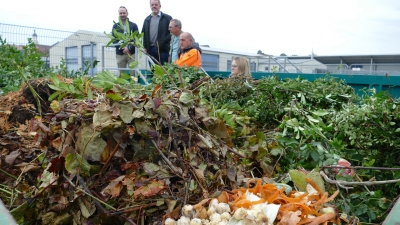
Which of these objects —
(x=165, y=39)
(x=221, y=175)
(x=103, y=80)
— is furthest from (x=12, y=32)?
(x=221, y=175)

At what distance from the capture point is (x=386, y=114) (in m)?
2.45

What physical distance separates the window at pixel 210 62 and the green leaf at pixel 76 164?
7787 mm

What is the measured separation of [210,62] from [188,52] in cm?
367

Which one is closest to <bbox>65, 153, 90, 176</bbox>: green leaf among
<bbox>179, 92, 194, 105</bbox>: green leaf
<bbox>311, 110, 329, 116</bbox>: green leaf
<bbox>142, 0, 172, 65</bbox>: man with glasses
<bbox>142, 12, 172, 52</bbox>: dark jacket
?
<bbox>179, 92, 194, 105</bbox>: green leaf

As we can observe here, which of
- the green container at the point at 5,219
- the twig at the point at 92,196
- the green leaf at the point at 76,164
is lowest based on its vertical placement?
the twig at the point at 92,196

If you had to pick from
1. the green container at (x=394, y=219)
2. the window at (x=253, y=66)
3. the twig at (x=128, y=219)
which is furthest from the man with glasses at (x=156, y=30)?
the green container at (x=394, y=219)

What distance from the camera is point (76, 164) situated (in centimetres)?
150

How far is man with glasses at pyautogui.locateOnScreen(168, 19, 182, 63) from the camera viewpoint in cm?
607

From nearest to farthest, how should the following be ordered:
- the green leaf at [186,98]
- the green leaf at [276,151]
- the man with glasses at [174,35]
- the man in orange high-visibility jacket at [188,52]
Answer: the green leaf at [186,98] < the green leaf at [276,151] < the man in orange high-visibility jacket at [188,52] < the man with glasses at [174,35]

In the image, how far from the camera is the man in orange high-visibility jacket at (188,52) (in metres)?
5.65

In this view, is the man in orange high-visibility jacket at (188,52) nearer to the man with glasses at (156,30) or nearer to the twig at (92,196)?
the man with glasses at (156,30)

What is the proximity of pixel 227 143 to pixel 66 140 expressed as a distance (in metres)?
0.91

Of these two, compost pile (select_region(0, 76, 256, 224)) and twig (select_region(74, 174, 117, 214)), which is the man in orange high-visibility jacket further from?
twig (select_region(74, 174, 117, 214))

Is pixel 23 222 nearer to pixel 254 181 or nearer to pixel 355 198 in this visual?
pixel 254 181
